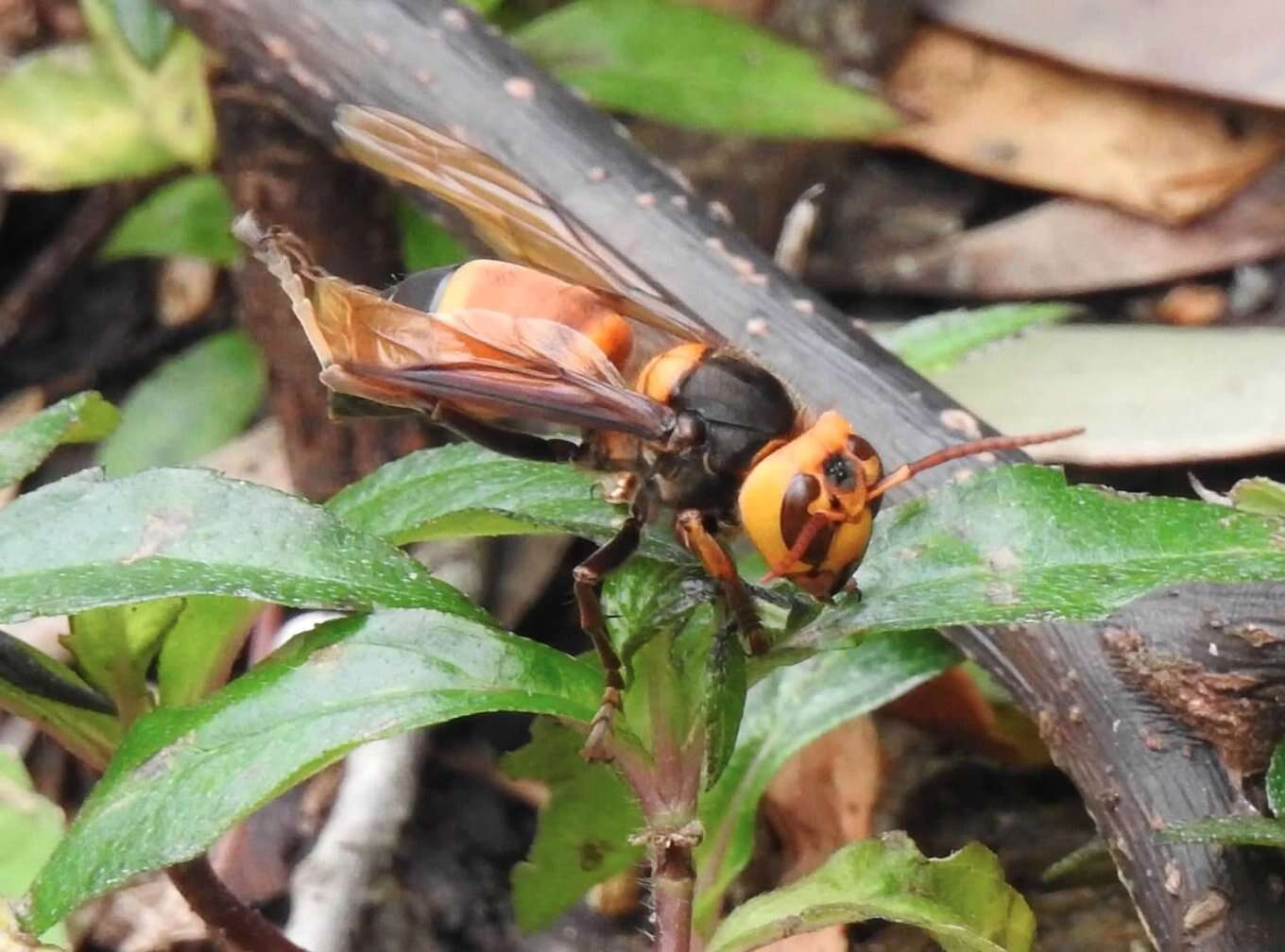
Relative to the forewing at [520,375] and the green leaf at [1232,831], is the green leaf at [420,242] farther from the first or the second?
the green leaf at [1232,831]

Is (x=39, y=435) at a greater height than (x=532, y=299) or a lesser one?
lesser

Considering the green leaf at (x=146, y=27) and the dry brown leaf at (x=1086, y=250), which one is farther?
the dry brown leaf at (x=1086, y=250)

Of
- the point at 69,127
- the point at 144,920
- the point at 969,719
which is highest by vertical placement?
the point at 69,127

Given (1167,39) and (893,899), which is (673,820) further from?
(1167,39)

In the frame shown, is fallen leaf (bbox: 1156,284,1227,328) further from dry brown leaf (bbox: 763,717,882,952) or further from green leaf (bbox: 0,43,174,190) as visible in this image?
green leaf (bbox: 0,43,174,190)

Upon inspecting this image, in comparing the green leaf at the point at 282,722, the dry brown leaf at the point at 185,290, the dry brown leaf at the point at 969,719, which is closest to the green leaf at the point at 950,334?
the dry brown leaf at the point at 969,719

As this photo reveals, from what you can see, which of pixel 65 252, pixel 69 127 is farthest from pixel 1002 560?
pixel 65 252

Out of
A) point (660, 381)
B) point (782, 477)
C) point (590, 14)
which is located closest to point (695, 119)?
point (590, 14)
